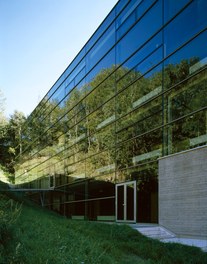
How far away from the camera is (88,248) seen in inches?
392

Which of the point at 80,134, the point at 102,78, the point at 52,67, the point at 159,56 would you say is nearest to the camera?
the point at 159,56

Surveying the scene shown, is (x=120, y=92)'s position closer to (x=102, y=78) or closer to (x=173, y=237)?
(x=102, y=78)

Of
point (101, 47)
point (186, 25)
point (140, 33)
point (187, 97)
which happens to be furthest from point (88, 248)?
point (101, 47)

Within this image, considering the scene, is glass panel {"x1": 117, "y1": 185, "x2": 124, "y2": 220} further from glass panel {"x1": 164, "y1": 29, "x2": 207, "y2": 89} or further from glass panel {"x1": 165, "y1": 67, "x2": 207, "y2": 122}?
glass panel {"x1": 164, "y1": 29, "x2": 207, "y2": 89}

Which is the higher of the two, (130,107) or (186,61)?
(186,61)

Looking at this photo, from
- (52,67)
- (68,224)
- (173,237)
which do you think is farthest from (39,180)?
(173,237)

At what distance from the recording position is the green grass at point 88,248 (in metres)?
7.40

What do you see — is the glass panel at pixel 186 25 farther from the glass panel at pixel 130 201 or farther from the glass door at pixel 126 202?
the glass door at pixel 126 202

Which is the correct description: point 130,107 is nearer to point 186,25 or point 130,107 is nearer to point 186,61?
point 186,61

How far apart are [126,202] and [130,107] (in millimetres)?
4731

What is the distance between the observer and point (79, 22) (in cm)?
2222

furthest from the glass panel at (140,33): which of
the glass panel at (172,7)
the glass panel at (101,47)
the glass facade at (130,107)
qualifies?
the glass panel at (101,47)

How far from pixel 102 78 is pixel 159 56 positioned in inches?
251

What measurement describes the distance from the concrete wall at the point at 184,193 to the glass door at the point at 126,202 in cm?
288
